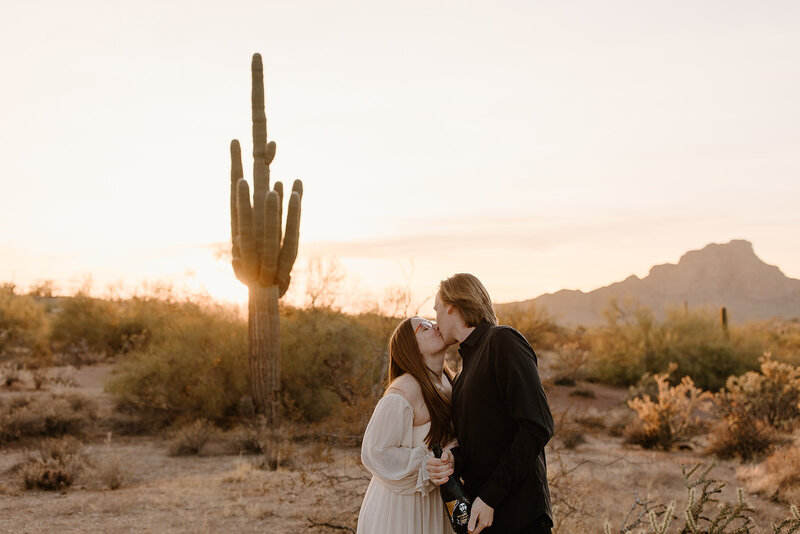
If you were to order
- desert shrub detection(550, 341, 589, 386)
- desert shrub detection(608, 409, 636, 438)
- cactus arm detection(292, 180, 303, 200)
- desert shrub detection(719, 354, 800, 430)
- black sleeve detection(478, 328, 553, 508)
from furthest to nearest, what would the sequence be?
desert shrub detection(550, 341, 589, 386), desert shrub detection(608, 409, 636, 438), cactus arm detection(292, 180, 303, 200), desert shrub detection(719, 354, 800, 430), black sleeve detection(478, 328, 553, 508)

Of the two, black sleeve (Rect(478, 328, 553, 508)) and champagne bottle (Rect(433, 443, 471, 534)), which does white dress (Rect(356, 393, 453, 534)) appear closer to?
champagne bottle (Rect(433, 443, 471, 534))

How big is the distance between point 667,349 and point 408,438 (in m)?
20.7

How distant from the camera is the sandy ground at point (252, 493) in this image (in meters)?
7.64

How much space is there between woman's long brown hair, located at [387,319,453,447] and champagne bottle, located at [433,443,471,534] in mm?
204

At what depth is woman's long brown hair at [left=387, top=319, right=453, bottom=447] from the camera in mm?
3641

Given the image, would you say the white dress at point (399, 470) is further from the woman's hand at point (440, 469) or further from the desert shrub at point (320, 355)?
the desert shrub at point (320, 355)

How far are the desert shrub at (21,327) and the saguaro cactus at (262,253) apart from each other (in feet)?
44.5

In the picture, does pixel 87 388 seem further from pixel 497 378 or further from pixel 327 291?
pixel 497 378

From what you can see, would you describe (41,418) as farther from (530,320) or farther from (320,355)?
(530,320)

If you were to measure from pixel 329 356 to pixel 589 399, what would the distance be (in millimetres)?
7415

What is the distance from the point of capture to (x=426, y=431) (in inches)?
144

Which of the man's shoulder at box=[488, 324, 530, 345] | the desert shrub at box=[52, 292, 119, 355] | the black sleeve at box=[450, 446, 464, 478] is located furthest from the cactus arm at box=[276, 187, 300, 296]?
the desert shrub at box=[52, 292, 119, 355]

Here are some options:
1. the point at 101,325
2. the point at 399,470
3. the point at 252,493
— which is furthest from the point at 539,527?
the point at 101,325

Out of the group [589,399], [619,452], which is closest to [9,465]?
[619,452]
